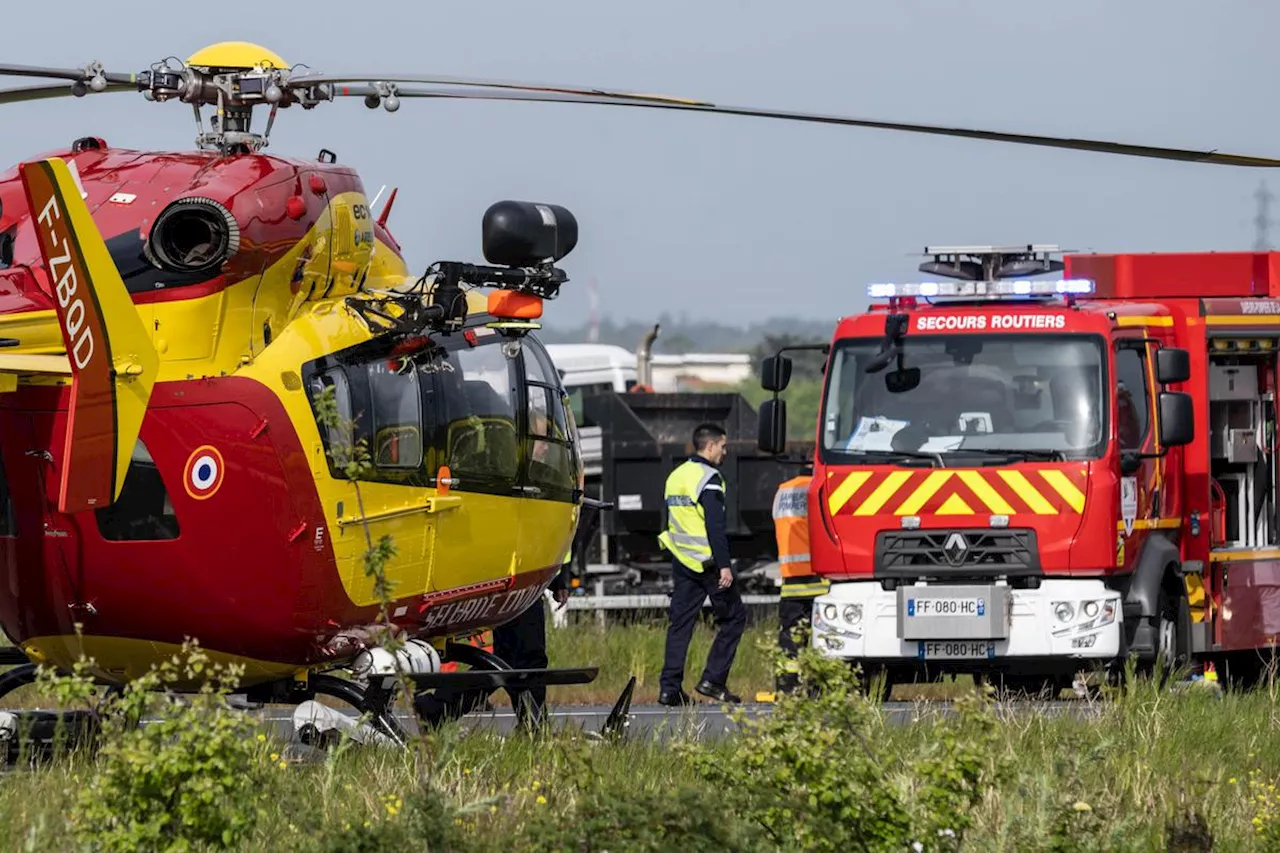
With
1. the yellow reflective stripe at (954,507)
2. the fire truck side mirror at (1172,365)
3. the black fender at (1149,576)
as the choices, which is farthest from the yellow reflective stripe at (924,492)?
the fire truck side mirror at (1172,365)

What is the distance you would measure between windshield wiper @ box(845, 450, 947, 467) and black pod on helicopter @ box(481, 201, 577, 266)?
468 cm

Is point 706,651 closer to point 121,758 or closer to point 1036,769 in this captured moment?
point 1036,769

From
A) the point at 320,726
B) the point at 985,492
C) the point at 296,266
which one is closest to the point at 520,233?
the point at 296,266

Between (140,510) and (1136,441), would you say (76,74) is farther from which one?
(1136,441)

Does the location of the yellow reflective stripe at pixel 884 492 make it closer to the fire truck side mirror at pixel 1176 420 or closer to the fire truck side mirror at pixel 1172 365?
the fire truck side mirror at pixel 1176 420

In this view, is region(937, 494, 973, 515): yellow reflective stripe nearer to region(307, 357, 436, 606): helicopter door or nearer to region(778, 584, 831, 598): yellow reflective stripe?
region(778, 584, 831, 598): yellow reflective stripe

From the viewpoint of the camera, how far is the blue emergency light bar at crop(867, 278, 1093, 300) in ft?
47.9

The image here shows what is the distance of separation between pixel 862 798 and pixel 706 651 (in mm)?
11212

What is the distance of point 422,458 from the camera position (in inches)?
420

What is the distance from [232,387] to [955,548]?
19.6ft

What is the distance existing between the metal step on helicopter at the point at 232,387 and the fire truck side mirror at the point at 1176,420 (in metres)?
4.93

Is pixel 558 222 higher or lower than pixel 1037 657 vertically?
higher

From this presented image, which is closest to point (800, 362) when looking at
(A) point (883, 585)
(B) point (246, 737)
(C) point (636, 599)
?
(C) point (636, 599)

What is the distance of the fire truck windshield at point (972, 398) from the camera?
46.4 feet
